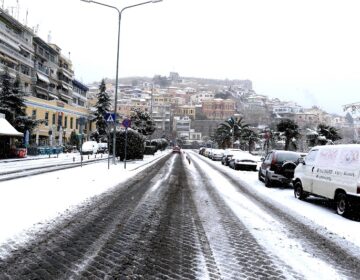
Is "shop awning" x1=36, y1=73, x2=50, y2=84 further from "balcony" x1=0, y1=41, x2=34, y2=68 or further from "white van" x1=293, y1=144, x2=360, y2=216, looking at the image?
"white van" x1=293, y1=144, x2=360, y2=216

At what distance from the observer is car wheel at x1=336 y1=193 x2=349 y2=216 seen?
1010 cm

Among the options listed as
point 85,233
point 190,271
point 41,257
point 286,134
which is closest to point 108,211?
point 85,233

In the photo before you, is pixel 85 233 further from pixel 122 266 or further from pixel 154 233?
pixel 122 266

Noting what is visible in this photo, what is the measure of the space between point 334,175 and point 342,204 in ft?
2.76

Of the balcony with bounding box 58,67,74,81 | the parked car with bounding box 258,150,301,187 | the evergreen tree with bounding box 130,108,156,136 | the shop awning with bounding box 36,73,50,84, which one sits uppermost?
the balcony with bounding box 58,67,74,81

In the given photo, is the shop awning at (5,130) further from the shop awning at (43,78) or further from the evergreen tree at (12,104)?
the shop awning at (43,78)

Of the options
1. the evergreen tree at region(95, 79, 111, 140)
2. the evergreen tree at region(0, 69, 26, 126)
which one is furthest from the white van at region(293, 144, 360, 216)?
the evergreen tree at region(95, 79, 111, 140)

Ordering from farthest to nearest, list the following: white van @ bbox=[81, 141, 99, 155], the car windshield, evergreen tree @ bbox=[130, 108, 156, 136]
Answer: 1. evergreen tree @ bbox=[130, 108, 156, 136]
2. white van @ bbox=[81, 141, 99, 155]
3. the car windshield

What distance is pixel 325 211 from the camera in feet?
36.7

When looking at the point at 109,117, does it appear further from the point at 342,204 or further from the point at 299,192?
the point at 342,204

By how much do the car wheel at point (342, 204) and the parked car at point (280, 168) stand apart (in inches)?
243

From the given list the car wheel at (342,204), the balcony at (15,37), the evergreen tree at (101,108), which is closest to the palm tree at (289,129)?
the car wheel at (342,204)

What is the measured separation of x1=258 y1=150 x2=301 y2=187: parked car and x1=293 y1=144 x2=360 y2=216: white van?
308 cm

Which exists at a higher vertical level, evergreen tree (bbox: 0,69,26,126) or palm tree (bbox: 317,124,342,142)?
evergreen tree (bbox: 0,69,26,126)
